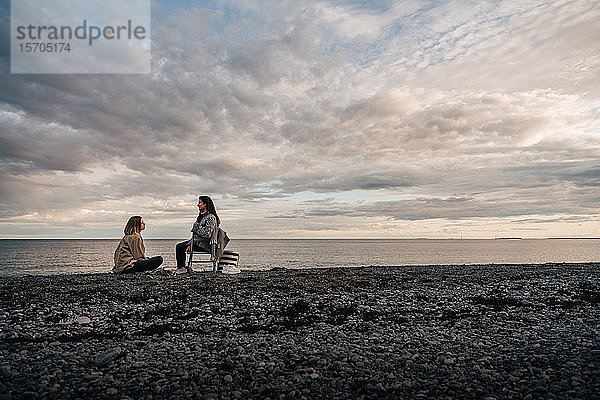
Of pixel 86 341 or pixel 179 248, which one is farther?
pixel 179 248

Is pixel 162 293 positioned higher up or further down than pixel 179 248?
further down

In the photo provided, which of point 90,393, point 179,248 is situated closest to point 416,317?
point 90,393

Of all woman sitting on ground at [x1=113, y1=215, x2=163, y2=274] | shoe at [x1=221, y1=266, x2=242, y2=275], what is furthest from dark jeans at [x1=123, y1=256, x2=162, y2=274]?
shoe at [x1=221, y1=266, x2=242, y2=275]

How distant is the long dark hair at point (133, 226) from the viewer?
20.8 metres

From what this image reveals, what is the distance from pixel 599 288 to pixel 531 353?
12064mm

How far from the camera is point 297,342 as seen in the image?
9.50 meters

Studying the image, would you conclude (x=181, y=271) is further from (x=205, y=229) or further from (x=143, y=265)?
(x=205, y=229)

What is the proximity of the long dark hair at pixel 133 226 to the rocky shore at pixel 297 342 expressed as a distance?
4.29m

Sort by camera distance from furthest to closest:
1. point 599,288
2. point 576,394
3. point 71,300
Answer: point 599,288
point 71,300
point 576,394

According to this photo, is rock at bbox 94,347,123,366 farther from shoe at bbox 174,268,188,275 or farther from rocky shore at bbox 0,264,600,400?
shoe at bbox 174,268,188,275

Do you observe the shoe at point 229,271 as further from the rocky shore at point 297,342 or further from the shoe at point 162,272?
the rocky shore at point 297,342

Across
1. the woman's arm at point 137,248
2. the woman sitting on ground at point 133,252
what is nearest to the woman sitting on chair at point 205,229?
the woman sitting on ground at point 133,252

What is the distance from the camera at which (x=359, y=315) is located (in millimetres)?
12422

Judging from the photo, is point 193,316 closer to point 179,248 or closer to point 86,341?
point 86,341
